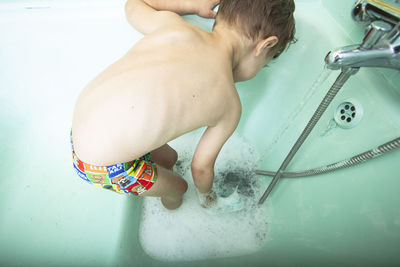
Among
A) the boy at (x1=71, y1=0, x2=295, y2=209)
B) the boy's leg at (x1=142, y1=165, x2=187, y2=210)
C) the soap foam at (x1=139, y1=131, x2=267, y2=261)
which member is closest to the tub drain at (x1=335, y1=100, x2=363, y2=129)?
the boy at (x1=71, y1=0, x2=295, y2=209)

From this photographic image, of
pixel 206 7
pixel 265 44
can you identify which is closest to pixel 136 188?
pixel 265 44

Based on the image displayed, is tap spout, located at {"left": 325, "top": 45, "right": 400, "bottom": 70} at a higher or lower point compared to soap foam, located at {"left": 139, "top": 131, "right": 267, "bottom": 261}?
higher

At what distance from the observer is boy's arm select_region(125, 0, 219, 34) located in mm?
655

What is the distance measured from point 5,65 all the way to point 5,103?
0.14m

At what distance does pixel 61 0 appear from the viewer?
0.76m

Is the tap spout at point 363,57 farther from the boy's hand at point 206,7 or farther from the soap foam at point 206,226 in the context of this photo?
the soap foam at point 206,226

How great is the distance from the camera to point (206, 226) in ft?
2.77

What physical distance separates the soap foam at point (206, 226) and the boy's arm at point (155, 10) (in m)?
0.52

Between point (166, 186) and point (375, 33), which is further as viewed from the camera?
point (166, 186)

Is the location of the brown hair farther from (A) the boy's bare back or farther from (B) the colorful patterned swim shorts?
(B) the colorful patterned swim shorts

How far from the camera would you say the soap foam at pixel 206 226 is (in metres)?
0.80

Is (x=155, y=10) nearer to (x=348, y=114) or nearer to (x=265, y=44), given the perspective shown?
(x=265, y=44)

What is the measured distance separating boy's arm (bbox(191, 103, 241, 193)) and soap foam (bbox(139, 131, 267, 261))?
23cm

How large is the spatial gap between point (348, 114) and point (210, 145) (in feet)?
1.27
